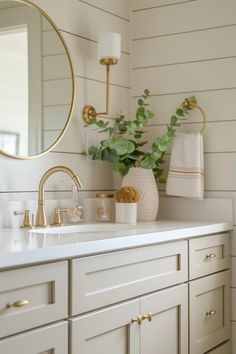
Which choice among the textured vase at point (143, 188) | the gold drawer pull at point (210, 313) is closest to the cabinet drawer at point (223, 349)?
the gold drawer pull at point (210, 313)

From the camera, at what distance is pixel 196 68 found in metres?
2.99

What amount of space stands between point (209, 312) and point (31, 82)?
4.00 feet

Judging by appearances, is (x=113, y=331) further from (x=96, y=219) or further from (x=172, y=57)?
(x=172, y=57)

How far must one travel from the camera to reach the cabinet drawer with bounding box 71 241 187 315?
1.86 metres

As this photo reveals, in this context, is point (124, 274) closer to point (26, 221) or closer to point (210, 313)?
point (26, 221)

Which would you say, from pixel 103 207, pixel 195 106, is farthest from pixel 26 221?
pixel 195 106

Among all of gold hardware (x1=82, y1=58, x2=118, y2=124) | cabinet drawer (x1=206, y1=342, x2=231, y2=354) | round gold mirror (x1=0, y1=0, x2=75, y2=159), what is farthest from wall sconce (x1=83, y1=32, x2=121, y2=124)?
cabinet drawer (x1=206, y1=342, x2=231, y2=354)

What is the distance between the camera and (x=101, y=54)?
2801mm

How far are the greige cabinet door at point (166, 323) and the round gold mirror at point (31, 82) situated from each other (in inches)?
30.0

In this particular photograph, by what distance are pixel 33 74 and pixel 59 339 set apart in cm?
116

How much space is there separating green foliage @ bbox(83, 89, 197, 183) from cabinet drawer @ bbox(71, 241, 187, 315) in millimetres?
542

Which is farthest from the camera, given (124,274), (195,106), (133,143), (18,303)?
(195,106)

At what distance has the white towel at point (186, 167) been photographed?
9.43 feet

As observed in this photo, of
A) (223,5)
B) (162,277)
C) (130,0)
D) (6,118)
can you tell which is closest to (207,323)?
(162,277)
